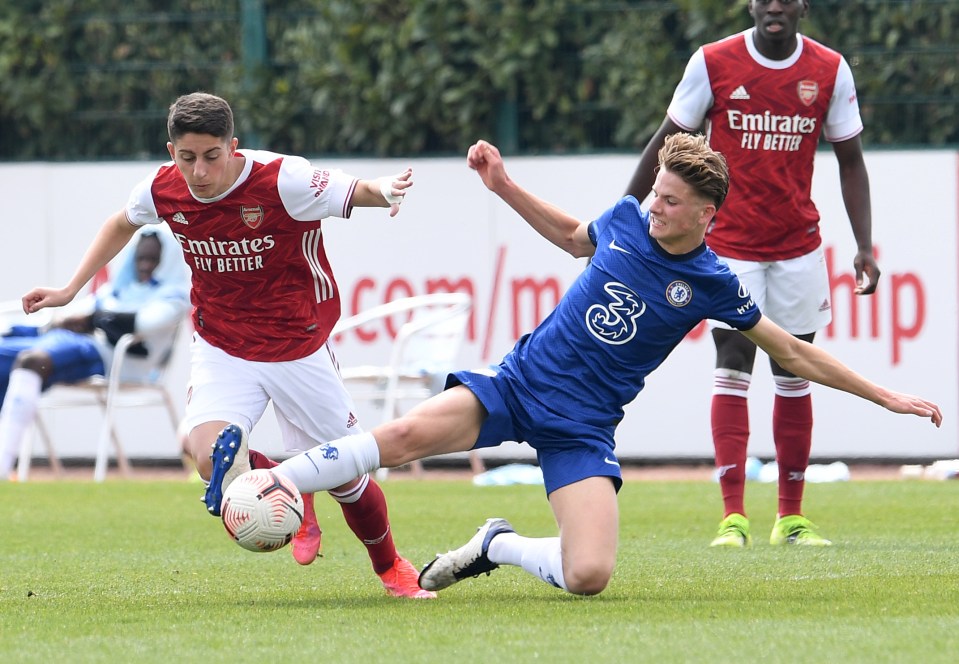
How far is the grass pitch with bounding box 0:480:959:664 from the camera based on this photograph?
4258 mm

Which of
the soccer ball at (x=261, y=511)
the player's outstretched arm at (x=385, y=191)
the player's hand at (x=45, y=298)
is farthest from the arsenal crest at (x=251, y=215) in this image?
the soccer ball at (x=261, y=511)

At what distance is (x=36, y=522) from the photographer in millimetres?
8281

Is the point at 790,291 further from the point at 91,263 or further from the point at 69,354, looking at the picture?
the point at 69,354

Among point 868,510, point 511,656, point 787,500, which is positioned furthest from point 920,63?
point 511,656

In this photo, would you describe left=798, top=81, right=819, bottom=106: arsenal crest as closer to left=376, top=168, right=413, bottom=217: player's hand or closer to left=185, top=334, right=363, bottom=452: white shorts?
left=376, top=168, right=413, bottom=217: player's hand

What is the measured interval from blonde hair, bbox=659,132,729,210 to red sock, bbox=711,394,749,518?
1.87 meters

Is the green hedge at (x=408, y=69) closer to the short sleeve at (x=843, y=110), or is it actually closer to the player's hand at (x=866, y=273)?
the short sleeve at (x=843, y=110)

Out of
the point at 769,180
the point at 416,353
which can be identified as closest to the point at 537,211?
the point at 769,180

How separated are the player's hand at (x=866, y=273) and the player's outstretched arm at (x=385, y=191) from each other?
2267 millimetres

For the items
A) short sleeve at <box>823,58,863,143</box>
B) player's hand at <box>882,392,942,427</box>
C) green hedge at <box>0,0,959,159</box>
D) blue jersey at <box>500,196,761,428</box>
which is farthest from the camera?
green hedge at <box>0,0,959,159</box>

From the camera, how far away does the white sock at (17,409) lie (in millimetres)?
10695

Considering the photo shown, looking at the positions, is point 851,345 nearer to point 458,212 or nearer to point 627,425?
point 627,425

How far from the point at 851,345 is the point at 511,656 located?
747cm

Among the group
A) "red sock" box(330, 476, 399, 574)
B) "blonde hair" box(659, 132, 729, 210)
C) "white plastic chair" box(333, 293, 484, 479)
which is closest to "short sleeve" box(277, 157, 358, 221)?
"red sock" box(330, 476, 399, 574)
